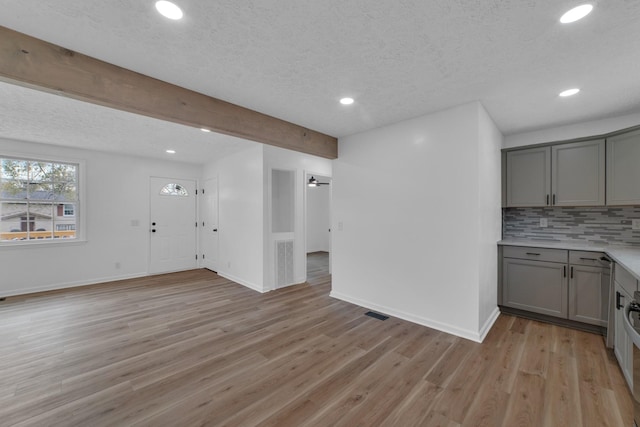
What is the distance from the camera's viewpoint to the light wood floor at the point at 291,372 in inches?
68.6

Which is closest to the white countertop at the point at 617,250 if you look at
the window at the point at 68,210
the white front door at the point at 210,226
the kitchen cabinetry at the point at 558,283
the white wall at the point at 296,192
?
the kitchen cabinetry at the point at 558,283

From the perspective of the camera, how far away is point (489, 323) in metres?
2.99

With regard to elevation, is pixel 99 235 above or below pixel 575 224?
below

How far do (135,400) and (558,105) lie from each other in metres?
4.69

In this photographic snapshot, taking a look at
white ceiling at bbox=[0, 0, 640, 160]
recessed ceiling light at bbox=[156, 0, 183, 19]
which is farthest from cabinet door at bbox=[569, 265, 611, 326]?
recessed ceiling light at bbox=[156, 0, 183, 19]

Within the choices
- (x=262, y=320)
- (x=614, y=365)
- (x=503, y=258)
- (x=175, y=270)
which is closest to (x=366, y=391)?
(x=262, y=320)

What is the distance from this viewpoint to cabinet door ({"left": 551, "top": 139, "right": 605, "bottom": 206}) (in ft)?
9.80

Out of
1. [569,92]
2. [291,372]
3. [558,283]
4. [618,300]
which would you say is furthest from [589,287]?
[291,372]

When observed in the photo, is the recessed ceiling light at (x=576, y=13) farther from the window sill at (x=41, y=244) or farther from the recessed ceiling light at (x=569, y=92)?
the window sill at (x=41, y=244)

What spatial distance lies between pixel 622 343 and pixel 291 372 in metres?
2.70

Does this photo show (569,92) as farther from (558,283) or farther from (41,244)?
(41,244)

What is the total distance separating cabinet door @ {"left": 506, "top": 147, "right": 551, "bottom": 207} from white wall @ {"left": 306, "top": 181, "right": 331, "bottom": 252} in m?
5.96

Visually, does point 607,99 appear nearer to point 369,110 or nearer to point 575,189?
point 575,189

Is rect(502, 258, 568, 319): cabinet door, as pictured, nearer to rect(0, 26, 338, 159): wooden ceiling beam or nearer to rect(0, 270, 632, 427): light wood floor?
rect(0, 270, 632, 427): light wood floor
